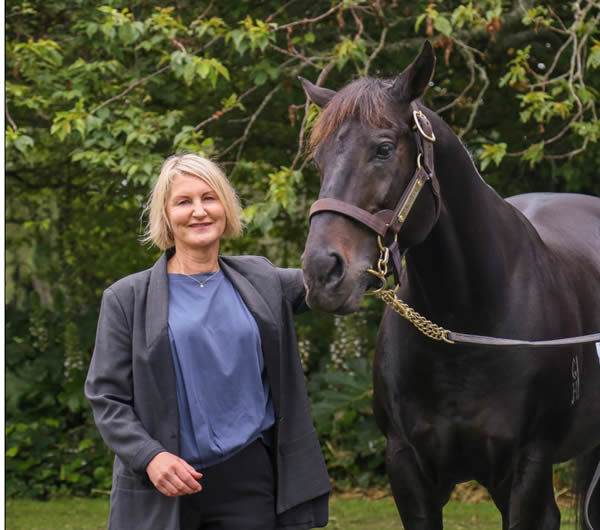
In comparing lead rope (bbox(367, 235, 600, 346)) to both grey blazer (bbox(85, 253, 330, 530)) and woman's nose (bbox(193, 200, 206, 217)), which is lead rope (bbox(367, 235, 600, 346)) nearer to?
grey blazer (bbox(85, 253, 330, 530))

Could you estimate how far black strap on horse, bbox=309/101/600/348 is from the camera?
2463 mm

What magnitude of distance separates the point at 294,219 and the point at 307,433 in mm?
5263

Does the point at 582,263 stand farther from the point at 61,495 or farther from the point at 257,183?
the point at 61,495

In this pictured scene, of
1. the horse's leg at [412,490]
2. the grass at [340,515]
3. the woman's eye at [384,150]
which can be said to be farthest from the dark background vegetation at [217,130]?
the woman's eye at [384,150]

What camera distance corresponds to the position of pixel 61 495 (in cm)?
725

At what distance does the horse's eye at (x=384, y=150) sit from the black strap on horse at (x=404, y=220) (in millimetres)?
112

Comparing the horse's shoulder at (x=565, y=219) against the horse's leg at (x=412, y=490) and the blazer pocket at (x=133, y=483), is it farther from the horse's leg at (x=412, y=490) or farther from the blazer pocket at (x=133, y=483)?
the blazer pocket at (x=133, y=483)

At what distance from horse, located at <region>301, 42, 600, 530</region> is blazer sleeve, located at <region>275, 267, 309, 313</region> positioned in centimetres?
30

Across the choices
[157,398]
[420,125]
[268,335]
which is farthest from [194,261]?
[420,125]

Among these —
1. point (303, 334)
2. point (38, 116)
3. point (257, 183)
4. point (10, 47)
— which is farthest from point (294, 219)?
point (10, 47)

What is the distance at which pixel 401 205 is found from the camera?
8.40 feet

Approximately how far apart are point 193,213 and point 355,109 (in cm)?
54

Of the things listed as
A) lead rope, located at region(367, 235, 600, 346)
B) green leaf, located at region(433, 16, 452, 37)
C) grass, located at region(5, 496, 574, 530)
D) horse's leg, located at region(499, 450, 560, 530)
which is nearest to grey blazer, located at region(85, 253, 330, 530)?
lead rope, located at region(367, 235, 600, 346)

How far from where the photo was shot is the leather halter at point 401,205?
8.05 feet
